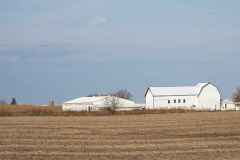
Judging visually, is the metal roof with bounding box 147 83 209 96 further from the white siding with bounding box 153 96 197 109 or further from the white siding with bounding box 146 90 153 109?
the white siding with bounding box 146 90 153 109

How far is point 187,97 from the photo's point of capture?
14325 cm

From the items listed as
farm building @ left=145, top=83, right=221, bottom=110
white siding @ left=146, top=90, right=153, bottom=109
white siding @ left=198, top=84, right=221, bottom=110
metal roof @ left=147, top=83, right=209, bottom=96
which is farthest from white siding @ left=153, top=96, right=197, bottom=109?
white siding @ left=198, top=84, right=221, bottom=110

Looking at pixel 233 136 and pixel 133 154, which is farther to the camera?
pixel 233 136

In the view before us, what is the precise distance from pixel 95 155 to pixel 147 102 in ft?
416

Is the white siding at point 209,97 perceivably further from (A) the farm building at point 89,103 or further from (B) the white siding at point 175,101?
(A) the farm building at point 89,103

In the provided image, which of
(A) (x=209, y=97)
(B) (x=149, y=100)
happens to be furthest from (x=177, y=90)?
(A) (x=209, y=97)

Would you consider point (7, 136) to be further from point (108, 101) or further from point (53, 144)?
point (108, 101)

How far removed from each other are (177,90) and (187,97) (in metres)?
3.97

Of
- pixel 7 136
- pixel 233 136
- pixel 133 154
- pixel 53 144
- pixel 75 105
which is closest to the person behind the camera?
pixel 133 154

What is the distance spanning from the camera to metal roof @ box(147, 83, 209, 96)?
143500mm

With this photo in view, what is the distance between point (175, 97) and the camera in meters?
144

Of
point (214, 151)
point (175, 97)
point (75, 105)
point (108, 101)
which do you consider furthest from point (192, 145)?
point (75, 105)

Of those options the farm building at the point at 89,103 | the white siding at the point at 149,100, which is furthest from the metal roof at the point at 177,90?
the farm building at the point at 89,103

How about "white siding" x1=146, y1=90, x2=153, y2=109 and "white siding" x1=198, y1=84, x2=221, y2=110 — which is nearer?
"white siding" x1=198, y1=84, x2=221, y2=110
